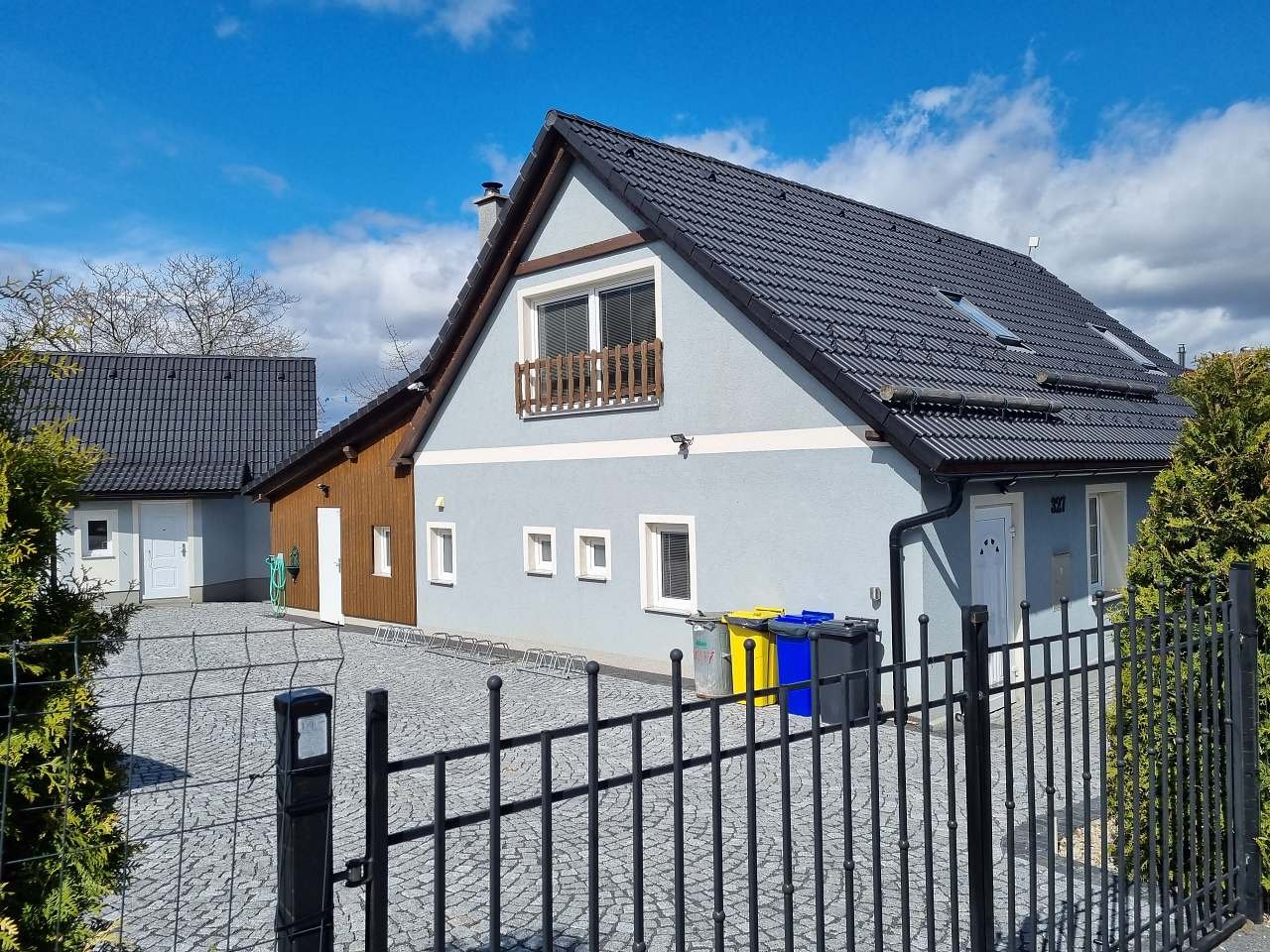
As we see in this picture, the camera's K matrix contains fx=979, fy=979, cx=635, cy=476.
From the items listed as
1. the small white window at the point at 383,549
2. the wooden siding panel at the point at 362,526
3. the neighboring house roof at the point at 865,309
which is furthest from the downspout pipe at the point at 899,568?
the small white window at the point at 383,549

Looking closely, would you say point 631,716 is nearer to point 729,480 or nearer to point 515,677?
point 729,480

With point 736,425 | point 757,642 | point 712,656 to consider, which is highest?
point 736,425

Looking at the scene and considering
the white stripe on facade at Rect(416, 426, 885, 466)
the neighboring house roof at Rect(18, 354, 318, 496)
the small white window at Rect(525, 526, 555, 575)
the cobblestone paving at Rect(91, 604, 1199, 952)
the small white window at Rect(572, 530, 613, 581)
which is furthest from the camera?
the neighboring house roof at Rect(18, 354, 318, 496)

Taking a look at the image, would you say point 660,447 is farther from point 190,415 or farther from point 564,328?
point 190,415

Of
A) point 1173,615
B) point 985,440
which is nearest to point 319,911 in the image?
point 1173,615

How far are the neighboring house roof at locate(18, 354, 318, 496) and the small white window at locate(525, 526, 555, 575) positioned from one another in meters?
11.5

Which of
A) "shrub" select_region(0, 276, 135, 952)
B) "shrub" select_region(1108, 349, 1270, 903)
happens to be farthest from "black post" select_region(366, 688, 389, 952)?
"shrub" select_region(1108, 349, 1270, 903)

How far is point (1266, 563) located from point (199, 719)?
9.89 m

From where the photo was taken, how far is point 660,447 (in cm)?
1243

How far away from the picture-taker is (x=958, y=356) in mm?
12211

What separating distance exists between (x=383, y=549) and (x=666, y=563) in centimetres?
721

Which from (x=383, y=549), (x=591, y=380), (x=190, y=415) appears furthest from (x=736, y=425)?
(x=190, y=415)

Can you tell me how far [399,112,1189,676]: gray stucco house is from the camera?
1025cm

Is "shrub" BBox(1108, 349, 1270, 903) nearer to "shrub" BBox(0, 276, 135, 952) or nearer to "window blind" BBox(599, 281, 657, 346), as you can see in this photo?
"shrub" BBox(0, 276, 135, 952)
